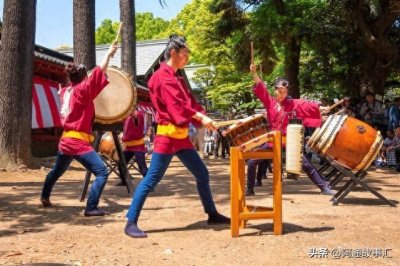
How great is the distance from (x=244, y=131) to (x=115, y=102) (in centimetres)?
235

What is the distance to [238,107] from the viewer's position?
30.0 m

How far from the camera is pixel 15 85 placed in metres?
10.3

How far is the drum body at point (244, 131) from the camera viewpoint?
484cm

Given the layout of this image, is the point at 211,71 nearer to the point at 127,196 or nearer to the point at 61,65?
the point at 61,65

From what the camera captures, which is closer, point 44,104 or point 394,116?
point 394,116

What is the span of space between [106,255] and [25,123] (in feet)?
23.7

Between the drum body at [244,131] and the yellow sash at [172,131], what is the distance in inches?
17.8

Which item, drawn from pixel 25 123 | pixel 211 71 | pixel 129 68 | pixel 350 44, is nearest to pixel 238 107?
pixel 211 71

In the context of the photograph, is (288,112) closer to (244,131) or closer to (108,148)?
(244,131)

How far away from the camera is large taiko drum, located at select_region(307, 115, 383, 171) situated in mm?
5961

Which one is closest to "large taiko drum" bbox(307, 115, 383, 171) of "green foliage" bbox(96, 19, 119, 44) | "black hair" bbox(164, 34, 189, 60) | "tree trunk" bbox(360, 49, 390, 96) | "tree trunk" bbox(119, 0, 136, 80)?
"black hair" bbox(164, 34, 189, 60)

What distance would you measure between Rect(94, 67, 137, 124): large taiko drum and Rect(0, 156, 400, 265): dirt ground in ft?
3.70

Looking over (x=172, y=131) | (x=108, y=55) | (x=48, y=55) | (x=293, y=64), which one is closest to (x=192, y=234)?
(x=172, y=131)

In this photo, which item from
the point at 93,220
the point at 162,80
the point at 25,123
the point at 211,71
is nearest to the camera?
the point at 162,80
